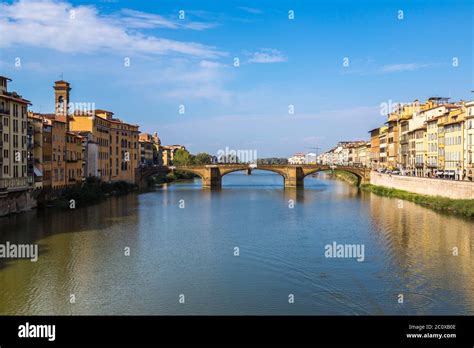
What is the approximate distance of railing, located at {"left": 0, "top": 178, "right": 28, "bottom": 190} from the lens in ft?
101

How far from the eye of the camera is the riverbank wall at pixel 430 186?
115ft

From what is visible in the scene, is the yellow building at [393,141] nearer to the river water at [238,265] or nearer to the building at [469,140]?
the building at [469,140]

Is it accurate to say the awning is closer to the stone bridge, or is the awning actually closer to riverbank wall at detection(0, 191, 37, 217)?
riverbank wall at detection(0, 191, 37, 217)

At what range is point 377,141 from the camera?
283 ft

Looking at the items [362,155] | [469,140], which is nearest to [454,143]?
[469,140]

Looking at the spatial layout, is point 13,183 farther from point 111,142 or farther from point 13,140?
point 111,142

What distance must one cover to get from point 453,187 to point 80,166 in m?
30.9

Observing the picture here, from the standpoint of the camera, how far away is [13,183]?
32250 mm

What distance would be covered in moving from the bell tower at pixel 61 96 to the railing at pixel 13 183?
13.9 m

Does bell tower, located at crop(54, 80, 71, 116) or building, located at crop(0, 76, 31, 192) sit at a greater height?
bell tower, located at crop(54, 80, 71, 116)

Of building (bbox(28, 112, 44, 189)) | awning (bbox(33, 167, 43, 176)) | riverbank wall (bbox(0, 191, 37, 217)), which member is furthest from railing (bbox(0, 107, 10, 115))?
awning (bbox(33, 167, 43, 176))

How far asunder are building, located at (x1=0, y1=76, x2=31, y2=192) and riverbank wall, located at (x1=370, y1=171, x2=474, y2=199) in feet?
93.7

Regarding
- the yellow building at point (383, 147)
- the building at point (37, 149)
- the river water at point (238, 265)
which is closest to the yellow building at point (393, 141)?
the yellow building at point (383, 147)
